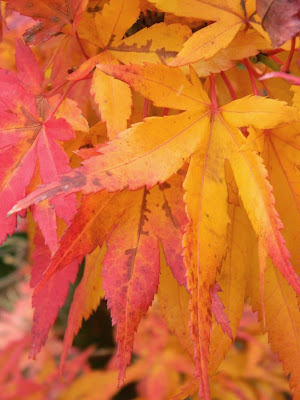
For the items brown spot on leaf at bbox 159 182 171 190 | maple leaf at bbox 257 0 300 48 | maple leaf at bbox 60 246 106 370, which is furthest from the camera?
maple leaf at bbox 60 246 106 370

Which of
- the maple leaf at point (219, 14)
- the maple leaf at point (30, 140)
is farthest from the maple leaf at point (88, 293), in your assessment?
the maple leaf at point (219, 14)

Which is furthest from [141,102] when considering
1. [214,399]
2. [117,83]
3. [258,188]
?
[214,399]

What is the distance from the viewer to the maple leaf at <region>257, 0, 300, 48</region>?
349 millimetres

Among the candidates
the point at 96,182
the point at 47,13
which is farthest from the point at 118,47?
the point at 96,182

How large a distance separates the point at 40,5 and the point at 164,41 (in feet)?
0.40

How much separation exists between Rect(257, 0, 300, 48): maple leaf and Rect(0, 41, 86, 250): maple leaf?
0.19 meters

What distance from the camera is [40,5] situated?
0.45 metres

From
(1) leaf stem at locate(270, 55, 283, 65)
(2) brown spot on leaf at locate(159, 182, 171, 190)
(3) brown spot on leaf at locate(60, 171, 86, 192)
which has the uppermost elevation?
(1) leaf stem at locate(270, 55, 283, 65)

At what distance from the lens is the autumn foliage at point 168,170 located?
0.37 meters

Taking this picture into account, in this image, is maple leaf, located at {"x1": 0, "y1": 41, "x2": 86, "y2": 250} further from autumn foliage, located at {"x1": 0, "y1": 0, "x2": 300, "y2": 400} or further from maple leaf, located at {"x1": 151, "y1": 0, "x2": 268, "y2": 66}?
maple leaf, located at {"x1": 151, "y1": 0, "x2": 268, "y2": 66}

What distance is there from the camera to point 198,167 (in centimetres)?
40

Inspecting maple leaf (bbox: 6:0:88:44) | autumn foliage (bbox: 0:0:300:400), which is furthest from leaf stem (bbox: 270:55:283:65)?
maple leaf (bbox: 6:0:88:44)

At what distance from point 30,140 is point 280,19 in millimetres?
254

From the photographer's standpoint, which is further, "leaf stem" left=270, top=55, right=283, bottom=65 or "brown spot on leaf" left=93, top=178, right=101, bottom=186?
"leaf stem" left=270, top=55, right=283, bottom=65
